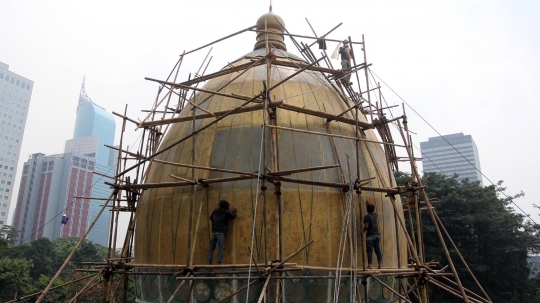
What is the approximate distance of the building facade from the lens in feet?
276

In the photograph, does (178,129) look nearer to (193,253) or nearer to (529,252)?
(193,253)

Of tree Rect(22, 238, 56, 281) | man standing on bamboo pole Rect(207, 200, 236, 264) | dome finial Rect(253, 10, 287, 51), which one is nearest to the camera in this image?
man standing on bamboo pole Rect(207, 200, 236, 264)

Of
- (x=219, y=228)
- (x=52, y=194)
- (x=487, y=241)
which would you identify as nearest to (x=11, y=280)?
(x=219, y=228)

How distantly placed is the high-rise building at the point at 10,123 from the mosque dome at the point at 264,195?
9863 centimetres

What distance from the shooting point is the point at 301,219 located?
875 cm

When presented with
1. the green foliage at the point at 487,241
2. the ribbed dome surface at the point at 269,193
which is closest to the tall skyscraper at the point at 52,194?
the green foliage at the point at 487,241

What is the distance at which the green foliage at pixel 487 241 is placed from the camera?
3045 centimetres

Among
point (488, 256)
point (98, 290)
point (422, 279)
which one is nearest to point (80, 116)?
point (98, 290)

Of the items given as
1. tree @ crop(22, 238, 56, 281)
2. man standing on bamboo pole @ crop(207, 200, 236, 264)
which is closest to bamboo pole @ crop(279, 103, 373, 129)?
man standing on bamboo pole @ crop(207, 200, 236, 264)

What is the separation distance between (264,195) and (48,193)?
91001 millimetres

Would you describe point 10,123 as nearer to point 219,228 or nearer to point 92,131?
point 92,131

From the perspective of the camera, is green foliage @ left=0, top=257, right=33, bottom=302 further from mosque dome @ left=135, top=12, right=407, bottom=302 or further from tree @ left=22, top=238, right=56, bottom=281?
mosque dome @ left=135, top=12, right=407, bottom=302

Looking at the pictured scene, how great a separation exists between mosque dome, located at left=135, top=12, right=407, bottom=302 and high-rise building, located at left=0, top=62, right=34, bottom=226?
9863 cm

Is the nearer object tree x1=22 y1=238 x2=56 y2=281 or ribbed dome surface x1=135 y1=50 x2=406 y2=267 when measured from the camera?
ribbed dome surface x1=135 y1=50 x2=406 y2=267
